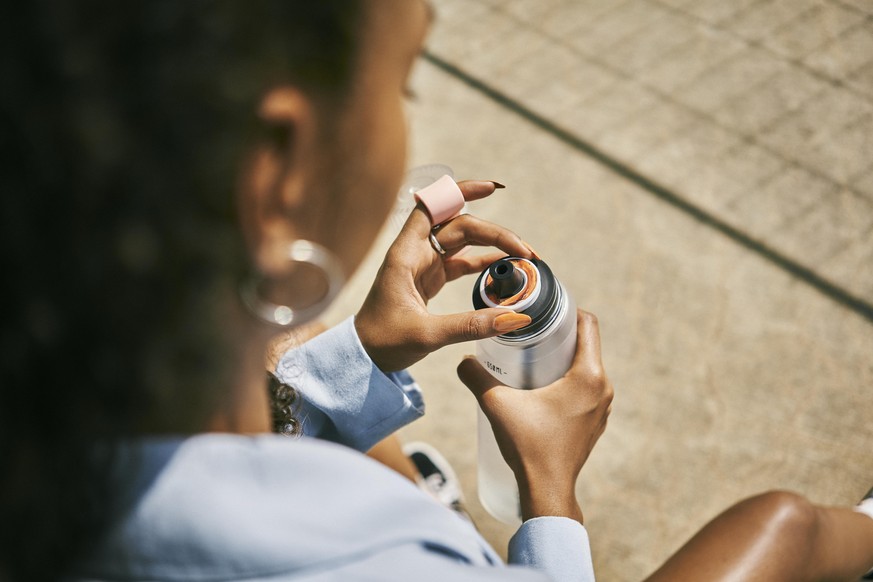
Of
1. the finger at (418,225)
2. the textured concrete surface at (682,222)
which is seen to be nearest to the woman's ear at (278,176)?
the finger at (418,225)

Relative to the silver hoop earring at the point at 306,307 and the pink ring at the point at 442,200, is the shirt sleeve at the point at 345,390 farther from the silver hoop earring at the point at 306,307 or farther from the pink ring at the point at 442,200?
the silver hoop earring at the point at 306,307

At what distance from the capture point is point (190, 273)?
1.80 ft

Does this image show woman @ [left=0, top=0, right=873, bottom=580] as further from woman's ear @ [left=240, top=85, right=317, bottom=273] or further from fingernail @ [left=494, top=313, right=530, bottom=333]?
fingernail @ [left=494, top=313, right=530, bottom=333]

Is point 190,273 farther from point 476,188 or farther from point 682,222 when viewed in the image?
point 682,222

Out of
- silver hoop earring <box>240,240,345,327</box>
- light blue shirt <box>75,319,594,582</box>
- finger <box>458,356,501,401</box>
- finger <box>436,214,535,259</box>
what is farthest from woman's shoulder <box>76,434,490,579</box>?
finger <box>436,214,535,259</box>

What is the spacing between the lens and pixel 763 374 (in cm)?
190

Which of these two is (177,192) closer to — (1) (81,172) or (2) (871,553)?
(1) (81,172)

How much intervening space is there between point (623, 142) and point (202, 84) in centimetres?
202

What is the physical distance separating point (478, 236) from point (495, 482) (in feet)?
1.91

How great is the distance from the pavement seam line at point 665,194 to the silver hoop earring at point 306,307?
1618 millimetres

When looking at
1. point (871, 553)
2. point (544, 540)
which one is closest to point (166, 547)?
point (544, 540)

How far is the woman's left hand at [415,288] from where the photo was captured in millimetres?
1160

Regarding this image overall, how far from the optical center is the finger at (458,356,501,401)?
46.9 inches

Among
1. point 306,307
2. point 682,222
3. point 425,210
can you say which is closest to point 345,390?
point 425,210
